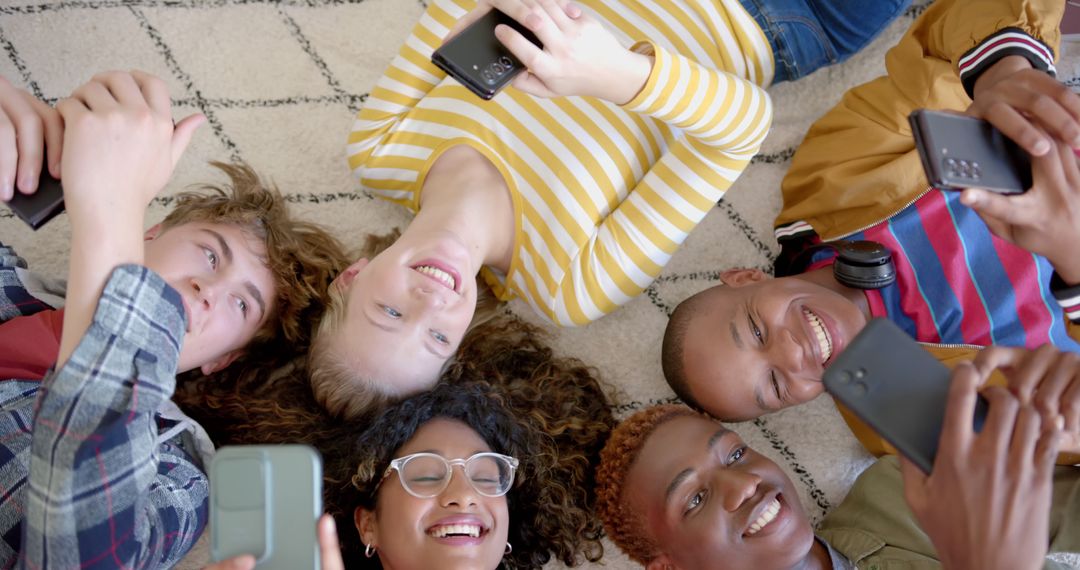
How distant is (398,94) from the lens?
5.31ft

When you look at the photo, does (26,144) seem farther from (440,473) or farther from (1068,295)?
(1068,295)

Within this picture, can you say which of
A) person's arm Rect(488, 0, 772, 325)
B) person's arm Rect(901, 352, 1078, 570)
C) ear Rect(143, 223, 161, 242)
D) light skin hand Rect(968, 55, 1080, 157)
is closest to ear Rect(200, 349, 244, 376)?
ear Rect(143, 223, 161, 242)

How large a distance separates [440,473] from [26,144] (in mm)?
744

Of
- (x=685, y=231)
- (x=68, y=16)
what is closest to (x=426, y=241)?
(x=685, y=231)

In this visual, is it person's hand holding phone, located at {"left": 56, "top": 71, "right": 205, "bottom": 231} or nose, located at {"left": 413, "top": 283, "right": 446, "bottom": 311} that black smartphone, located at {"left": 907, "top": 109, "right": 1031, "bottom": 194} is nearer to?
nose, located at {"left": 413, "top": 283, "right": 446, "bottom": 311}

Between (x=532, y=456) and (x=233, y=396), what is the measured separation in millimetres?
582

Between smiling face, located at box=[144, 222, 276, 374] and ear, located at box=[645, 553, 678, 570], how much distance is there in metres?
0.82

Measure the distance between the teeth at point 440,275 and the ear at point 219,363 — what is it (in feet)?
1.37

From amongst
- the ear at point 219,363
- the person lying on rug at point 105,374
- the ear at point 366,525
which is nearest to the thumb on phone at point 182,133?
the person lying on rug at point 105,374

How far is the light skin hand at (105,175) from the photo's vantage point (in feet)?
3.16

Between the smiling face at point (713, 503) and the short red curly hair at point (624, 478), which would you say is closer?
the smiling face at point (713, 503)

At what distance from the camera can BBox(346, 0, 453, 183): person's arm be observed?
1.60 m

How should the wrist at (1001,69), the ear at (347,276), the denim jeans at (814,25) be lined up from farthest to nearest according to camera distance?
the denim jeans at (814,25)
the ear at (347,276)
the wrist at (1001,69)

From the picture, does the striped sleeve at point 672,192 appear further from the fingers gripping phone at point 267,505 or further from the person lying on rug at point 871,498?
the fingers gripping phone at point 267,505
